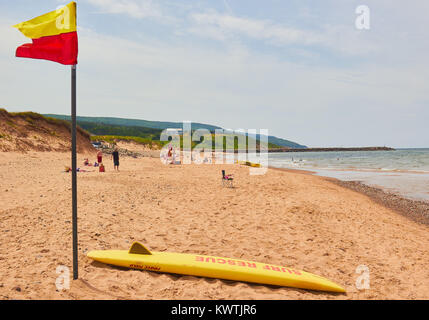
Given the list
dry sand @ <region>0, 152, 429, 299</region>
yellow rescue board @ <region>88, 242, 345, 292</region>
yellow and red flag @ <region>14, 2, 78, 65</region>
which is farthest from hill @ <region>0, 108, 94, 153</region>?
yellow and red flag @ <region>14, 2, 78, 65</region>

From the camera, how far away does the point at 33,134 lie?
31797mm

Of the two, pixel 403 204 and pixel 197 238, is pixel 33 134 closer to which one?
pixel 197 238

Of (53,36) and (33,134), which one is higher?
(33,134)

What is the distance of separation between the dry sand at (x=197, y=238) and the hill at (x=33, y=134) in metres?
18.2

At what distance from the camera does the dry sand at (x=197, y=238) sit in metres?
4.61

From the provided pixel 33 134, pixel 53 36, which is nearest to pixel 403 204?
pixel 53 36

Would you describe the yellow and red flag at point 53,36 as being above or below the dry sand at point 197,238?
above

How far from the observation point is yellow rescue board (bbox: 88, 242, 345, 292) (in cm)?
492

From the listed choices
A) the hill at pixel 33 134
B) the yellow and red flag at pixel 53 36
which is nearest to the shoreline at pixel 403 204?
the yellow and red flag at pixel 53 36

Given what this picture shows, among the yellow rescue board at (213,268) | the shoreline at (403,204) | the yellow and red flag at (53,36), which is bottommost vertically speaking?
the shoreline at (403,204)

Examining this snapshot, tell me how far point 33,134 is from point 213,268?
34.8m

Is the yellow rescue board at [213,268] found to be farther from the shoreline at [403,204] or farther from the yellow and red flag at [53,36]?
the shoreline at [403,204]
